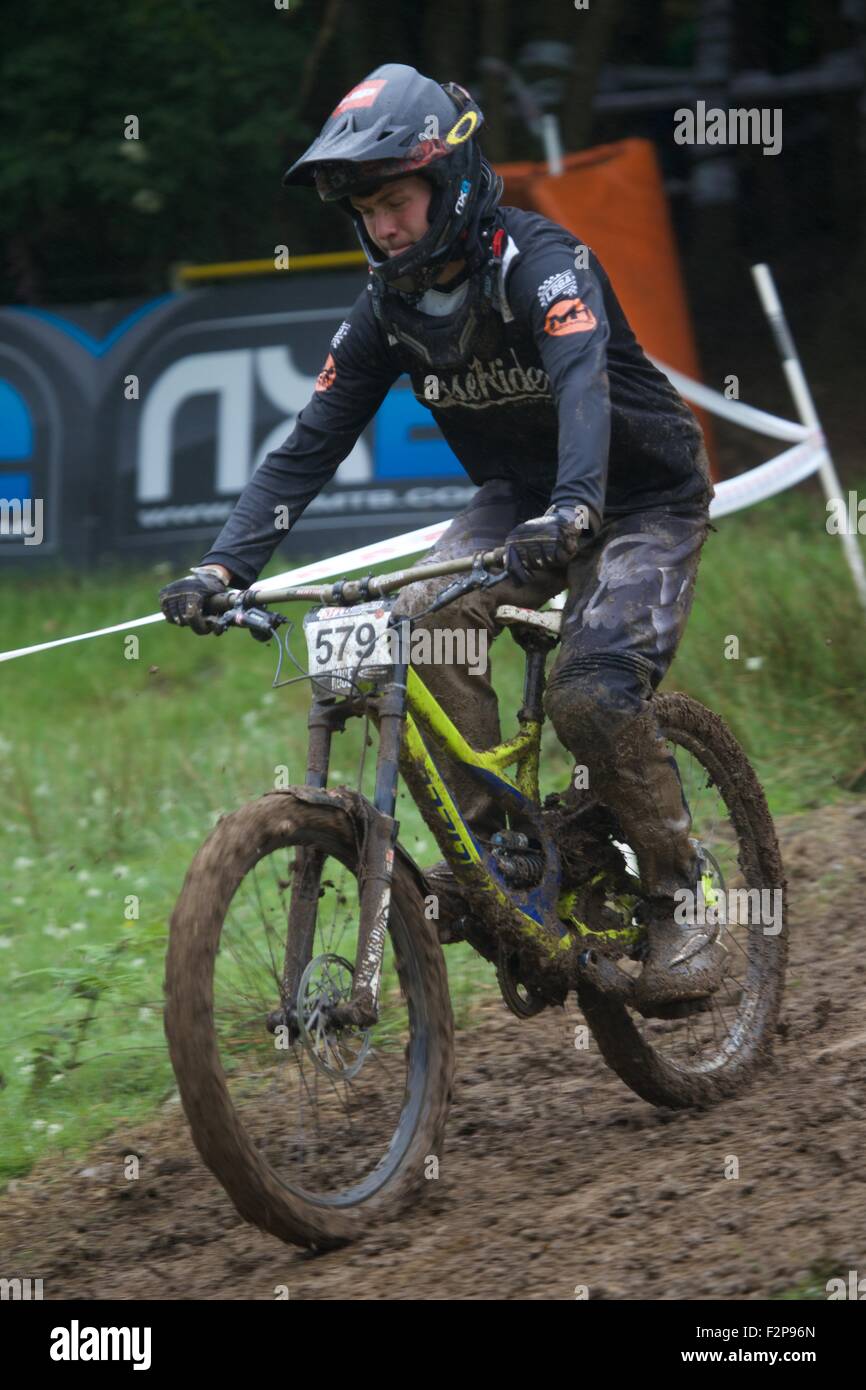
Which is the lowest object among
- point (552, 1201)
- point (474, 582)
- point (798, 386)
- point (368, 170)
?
point (552, 1201)

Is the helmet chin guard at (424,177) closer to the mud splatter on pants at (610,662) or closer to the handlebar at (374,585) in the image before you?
the mud splatter on pants at (610,662)

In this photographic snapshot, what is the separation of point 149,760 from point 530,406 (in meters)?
4.67

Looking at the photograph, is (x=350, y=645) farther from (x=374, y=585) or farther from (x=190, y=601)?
(x=190, y=601)

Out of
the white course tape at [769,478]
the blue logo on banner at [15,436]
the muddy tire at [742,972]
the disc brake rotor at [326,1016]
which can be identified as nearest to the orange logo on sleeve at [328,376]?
the muddy tire at [742,972]

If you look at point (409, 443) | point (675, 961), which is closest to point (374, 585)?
point (675, 961)

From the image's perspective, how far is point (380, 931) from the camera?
3.99m

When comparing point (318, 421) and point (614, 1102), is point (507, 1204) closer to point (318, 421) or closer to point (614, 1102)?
point (614, 1102)

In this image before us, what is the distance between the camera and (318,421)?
4.67 meters

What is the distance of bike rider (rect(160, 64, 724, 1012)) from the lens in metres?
4.19

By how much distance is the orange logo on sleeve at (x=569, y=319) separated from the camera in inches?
167

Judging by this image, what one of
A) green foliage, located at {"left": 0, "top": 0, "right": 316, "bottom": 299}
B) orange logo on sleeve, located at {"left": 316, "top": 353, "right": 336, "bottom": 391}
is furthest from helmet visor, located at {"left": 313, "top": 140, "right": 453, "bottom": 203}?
green foliage, located at {"left": 0, "top": 0, "right": 316, "bottom": 299}

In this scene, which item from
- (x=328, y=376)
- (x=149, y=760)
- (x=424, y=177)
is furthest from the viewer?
(x=149, y=760)

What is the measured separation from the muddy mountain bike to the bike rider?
13cm

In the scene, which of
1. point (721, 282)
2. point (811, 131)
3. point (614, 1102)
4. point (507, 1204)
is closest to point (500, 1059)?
point (614, 1102)
